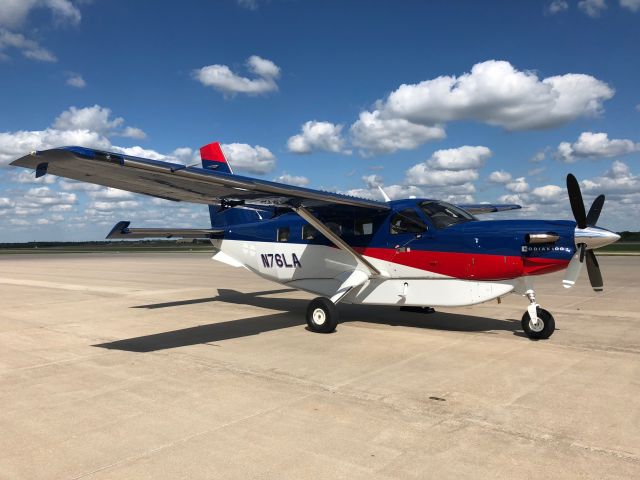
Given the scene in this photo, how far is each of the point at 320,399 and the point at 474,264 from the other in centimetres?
417

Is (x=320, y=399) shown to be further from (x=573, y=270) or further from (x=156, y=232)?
(x=156, y=232)

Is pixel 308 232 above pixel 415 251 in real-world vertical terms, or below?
above

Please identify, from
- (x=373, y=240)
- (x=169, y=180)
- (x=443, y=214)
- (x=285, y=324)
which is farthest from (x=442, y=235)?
(x=169, y=180)

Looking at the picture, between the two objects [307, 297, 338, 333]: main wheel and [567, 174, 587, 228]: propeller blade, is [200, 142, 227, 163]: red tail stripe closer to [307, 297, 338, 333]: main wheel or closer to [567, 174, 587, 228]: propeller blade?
[307, 297, 338, 333]: main wheel

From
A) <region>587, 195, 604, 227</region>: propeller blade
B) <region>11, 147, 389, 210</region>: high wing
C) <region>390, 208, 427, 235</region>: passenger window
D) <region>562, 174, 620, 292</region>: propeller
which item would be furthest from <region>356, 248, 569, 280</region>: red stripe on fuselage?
<region>11, 147, 389, 210</region>: high wing

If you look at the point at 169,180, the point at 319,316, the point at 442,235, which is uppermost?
the point at 169,180

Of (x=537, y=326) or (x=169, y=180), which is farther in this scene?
(x=537, y=326)

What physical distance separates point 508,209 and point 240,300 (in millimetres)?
8061

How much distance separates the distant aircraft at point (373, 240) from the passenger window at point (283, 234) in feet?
0.11

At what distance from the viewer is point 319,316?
28.6ft

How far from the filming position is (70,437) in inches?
159

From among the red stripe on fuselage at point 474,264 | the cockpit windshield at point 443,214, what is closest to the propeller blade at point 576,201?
the red stripe on fuselage at point 474,264

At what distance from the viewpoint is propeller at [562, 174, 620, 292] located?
7074 mm

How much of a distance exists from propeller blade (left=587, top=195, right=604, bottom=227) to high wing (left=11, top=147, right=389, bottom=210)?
3438 millimetres
